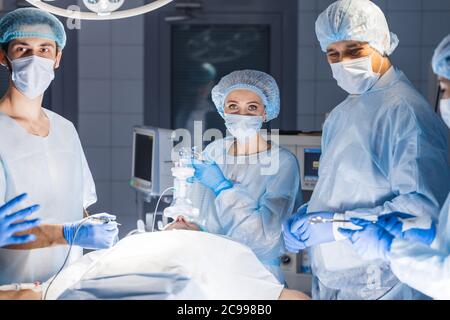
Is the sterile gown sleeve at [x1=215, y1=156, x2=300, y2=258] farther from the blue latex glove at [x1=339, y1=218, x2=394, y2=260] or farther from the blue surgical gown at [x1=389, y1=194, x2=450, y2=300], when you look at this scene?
the blue surgical gown at [x1=389, y1=194, x2=450, y2=300]

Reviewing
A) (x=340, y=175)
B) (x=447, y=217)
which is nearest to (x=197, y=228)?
(x=340, y=175)

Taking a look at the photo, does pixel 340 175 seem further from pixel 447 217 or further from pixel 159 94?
pixel 159 94

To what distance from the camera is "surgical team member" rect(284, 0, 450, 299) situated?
1.95 metres

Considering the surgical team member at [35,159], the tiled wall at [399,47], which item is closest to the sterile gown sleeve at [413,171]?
the surgical team member at [35,159]

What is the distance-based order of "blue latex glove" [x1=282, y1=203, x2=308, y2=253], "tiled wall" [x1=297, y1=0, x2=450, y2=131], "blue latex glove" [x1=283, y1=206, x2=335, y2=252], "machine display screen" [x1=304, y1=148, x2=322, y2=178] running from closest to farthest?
1. "blue latex glove" [x1=283, y1=206, x2=335, y2=252]
2. "blue latex glove" [x1=282, y1=203, x2=308, y2=253]
3. "machine display screen" [x1=304, y1=148, x2=322, y2=178]
4. "tiled wall" [x1=297, y1=0, x2=450, y2=131]

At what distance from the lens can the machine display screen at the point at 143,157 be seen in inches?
138

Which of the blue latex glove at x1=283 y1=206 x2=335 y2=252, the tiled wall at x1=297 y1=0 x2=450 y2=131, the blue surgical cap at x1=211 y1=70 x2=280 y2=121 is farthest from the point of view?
the tiled wall at x1=297 y1=0 x2=450 y2=131

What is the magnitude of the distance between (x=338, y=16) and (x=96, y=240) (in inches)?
39.2

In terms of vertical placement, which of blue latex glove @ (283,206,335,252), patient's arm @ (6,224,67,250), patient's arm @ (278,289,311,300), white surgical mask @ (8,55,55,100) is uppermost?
white surgical mask @ (8,55,55,100)

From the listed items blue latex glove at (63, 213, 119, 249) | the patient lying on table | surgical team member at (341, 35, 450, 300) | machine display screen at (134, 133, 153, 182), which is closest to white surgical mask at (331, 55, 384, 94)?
surgical team member at (341, 35, 450, 300)

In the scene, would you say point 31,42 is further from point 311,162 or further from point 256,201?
point 311,162

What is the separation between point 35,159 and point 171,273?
73 cm

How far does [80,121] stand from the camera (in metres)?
4.34

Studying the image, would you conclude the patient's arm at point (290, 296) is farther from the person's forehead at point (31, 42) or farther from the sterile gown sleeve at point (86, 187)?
the person's forehead at point (31, 42)
